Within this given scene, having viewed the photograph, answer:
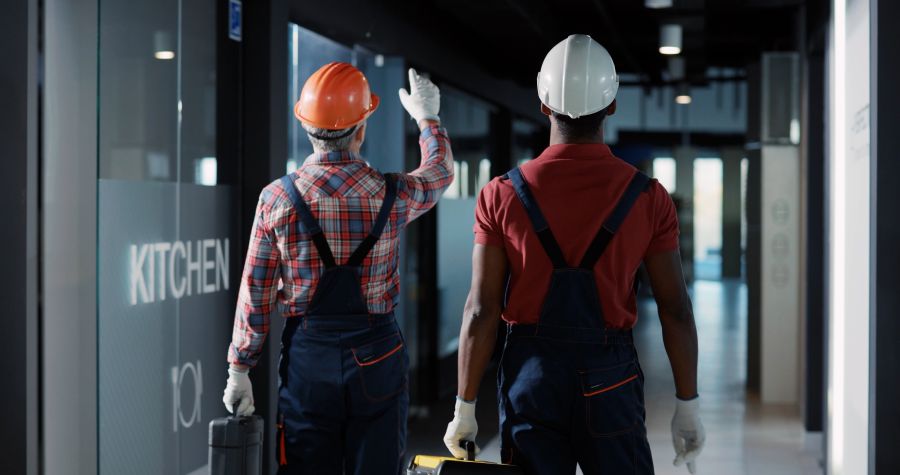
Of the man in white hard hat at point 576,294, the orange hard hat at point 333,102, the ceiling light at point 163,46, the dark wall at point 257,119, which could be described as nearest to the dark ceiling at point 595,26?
the dark wall at point 257,119

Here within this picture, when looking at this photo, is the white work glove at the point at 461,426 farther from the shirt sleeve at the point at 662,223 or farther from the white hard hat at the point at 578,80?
the white hard hat at the point at 578,80

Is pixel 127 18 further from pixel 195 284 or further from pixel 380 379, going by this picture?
pixel 380 379

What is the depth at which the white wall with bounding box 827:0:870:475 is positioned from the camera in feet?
8.96

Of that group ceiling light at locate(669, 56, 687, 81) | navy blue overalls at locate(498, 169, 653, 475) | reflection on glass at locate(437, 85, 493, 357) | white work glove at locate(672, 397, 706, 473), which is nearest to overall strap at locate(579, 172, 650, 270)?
navy blue overalls at locate(498, 169, 653, 475)

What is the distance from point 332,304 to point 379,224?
0.25m

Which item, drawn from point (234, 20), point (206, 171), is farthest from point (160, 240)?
point (234, 20)

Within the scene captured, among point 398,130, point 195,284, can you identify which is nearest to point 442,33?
point 398,130

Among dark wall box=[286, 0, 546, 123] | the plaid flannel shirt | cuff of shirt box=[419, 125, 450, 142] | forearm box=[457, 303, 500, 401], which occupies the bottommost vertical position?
forearm box=[457, 303, 500, 401]

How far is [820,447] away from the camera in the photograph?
5.71m

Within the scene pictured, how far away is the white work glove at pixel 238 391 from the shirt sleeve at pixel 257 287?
0.12ft

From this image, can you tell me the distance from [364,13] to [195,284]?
1982 millimetres

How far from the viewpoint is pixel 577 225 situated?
7.04 ft
